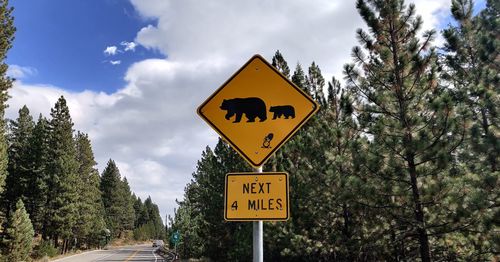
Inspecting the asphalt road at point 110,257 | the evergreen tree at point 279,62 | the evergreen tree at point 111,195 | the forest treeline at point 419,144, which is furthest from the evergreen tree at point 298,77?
the evergreen tree at point 111,195

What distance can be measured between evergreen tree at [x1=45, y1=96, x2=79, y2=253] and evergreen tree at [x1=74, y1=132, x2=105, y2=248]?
22.0 ft

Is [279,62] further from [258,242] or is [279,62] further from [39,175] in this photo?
[39,175]

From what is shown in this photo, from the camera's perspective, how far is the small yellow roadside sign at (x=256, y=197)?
3.15 m

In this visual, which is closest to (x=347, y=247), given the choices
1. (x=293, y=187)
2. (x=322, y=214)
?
(x=322, y=214)

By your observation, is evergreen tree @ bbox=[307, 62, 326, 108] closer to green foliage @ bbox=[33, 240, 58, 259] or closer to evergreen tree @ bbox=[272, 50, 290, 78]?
evergreen tree @ bbox=[272, 50, 290, 78]

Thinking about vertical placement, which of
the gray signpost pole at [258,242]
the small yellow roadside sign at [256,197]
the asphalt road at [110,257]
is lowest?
the asphalt road at [110,257]

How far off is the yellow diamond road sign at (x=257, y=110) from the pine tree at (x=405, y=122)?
300 inches

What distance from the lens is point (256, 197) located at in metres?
3.19

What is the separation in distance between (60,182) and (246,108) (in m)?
49.2

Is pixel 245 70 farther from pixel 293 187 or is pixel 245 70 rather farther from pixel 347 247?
pixel 293 187

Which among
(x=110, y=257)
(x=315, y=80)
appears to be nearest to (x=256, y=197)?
(x=315, y=80)

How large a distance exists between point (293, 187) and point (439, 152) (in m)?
9.70

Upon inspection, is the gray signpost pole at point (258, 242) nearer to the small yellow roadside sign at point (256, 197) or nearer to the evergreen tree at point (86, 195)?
the small yellow roadside sign at point (256, 197)

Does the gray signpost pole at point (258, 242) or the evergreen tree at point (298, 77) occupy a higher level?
the evergreen tree at point (298, 77)
